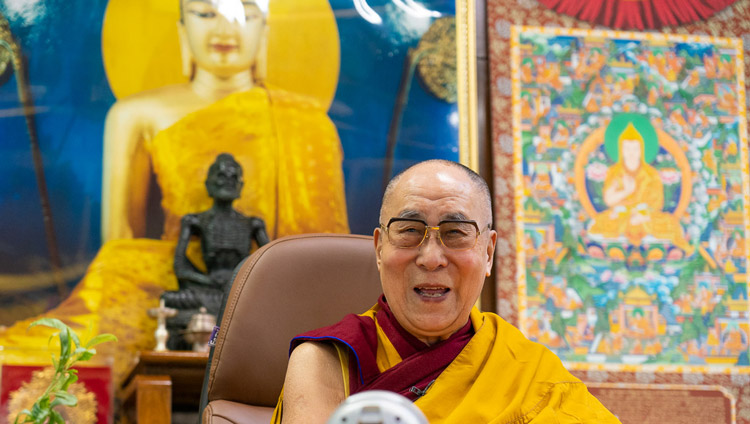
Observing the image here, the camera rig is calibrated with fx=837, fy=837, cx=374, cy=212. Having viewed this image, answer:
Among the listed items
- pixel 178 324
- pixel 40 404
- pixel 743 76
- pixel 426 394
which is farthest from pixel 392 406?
pixel 743 76

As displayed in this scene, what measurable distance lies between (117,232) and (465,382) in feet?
7.59

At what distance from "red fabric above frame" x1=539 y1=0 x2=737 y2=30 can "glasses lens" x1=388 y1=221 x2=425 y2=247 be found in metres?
2.70

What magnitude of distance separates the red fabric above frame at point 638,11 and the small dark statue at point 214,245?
1.73m

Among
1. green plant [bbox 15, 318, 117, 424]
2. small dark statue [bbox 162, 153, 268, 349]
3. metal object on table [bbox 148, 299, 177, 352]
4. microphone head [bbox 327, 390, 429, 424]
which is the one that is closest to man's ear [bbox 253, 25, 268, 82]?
small dark statue [bbox 162, 153, 268, 349]

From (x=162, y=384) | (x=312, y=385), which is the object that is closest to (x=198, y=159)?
(x=162, y=384)

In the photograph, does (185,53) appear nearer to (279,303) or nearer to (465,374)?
(279,303)

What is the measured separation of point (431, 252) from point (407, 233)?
63 millimetres

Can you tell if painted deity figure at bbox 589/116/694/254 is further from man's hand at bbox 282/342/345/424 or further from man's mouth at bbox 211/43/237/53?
man's hand at bbox 282/342/345/424

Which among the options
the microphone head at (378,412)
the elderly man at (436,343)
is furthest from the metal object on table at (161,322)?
the microphone head at (378,412)

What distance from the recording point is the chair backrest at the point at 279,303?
182 cm

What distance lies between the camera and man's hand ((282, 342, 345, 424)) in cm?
142

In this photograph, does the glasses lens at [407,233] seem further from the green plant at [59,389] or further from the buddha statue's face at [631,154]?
the buddha statue's face at [631,154]

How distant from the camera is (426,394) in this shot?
145 cm

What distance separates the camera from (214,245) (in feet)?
11.1
